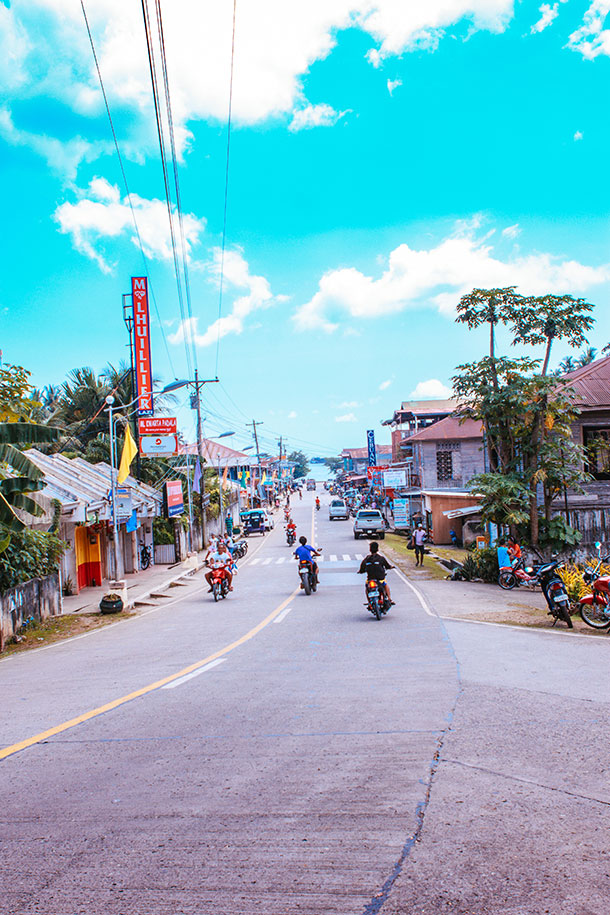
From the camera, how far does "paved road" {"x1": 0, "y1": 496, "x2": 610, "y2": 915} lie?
3500 millimetres

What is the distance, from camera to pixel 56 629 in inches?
691

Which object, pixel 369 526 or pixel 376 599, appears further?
pixel 369 526

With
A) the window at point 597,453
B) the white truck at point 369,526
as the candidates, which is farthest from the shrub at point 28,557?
the white truck at point 369,526

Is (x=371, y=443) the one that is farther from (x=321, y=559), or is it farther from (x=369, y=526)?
(x=321, y=559)

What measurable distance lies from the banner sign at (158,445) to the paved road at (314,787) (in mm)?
25122

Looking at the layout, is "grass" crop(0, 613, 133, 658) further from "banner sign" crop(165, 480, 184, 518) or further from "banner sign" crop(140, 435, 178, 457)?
"banner sign" crop(165, 480, 184, 518)

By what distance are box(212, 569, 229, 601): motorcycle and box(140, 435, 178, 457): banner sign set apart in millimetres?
14742

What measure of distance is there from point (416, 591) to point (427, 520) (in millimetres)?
25781

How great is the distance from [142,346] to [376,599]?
25783 mm

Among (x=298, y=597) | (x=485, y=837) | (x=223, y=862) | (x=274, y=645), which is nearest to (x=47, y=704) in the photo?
(x=274, y=645)

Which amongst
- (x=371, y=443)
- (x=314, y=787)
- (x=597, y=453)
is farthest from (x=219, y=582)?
(x=371, y=443)

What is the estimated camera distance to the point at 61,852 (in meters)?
4.02

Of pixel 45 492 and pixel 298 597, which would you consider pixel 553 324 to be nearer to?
pixel 298 597

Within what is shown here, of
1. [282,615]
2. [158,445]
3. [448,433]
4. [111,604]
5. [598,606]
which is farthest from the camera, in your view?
[448,433]
